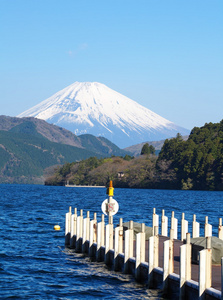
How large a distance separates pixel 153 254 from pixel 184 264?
98.4 inches

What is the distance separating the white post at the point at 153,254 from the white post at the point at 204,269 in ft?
11.9

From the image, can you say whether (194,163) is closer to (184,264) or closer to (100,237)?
(100,237)

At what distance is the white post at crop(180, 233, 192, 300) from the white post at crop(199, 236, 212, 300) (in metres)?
1.25

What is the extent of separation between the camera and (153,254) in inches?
832

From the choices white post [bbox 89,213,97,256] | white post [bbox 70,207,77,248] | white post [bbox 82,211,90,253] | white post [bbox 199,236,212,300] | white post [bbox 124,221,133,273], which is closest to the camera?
white post [bbox 199,236,212,300]

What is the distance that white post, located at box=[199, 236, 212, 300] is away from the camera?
1745 centimetres

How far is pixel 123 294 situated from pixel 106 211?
6887 millimetres

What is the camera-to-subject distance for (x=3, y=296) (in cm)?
2245

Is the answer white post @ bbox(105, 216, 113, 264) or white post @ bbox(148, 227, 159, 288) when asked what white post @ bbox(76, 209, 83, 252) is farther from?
white post @ bbox(148, 227, 159, 288)

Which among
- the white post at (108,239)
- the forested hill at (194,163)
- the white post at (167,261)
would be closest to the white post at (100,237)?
the white post at (108,239)

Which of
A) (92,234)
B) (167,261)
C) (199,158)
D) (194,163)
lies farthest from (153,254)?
(194,163)

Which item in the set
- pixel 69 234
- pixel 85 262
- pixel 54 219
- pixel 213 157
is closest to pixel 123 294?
pixel 85 262

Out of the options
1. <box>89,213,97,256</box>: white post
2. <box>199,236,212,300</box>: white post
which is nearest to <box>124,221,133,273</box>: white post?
<box>89,213,97,256</box>: white post

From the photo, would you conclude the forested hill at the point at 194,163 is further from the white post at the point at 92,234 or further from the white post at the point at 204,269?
the white post at the point at 204,269
